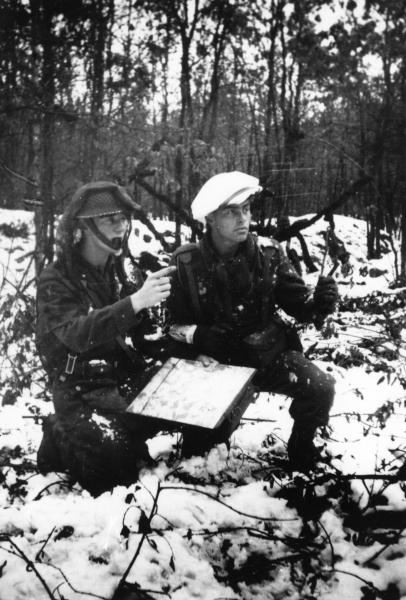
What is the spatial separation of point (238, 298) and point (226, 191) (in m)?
0.69

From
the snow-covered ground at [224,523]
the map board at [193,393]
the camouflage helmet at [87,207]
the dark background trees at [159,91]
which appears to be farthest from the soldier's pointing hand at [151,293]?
the dark background trees at [159,91]

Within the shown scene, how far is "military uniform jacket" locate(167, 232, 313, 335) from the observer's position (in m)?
3.04

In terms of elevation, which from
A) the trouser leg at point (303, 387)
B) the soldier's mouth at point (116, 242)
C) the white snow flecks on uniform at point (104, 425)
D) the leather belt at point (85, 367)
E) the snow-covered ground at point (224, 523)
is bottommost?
the snow-covered ground at point (224, 523)

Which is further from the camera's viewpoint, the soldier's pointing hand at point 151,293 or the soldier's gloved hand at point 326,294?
the soldier's gloved hand at point 326,294

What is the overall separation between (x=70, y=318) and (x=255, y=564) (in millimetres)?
1484

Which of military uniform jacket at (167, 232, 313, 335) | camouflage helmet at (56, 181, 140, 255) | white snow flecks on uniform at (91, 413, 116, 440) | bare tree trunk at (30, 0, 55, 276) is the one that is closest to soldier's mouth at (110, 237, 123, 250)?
camouflage helmet at (56, 181, 140, 255)

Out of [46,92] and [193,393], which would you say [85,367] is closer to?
[193,393]

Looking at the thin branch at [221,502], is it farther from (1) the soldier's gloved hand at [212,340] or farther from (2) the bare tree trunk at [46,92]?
(2) the bare tree trunk at [46,92]

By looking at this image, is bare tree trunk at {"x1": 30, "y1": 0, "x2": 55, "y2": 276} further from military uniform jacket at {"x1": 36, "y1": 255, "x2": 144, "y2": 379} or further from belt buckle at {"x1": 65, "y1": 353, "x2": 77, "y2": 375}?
belt buckle at {"x1": 65, "y1": 353, "x2": 77, "y2": 375}

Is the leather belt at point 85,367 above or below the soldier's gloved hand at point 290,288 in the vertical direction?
below

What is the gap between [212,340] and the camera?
2898 mm

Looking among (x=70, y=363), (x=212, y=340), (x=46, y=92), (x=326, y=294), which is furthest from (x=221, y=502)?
(x=46, y=92)

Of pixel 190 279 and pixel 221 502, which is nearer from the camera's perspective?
pixel 221 502

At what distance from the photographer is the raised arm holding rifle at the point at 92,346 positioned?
2438mm
